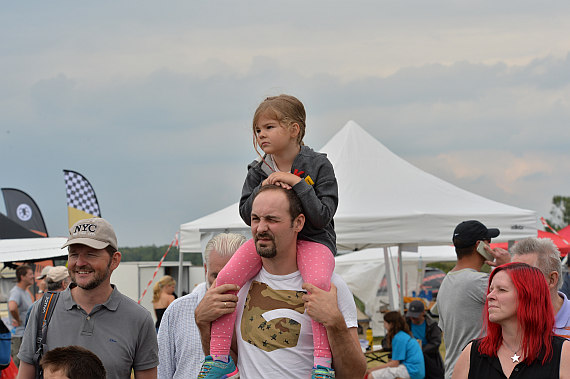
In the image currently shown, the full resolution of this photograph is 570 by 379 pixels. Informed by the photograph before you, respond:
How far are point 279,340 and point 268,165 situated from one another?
0.76m

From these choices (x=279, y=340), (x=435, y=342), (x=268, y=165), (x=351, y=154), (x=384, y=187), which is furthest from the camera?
(x=351, y=154)

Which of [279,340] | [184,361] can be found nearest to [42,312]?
[184,361]

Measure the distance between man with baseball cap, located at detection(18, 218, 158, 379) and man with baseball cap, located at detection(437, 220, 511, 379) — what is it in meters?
2.23

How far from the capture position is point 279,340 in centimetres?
284

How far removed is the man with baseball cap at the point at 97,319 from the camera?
3312mm

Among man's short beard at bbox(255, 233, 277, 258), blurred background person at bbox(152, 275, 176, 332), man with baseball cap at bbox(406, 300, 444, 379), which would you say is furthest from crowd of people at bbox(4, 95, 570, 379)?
blurred background person at bbox(152, 275, 176, 332)

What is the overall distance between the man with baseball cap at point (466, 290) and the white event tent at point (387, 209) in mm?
4111

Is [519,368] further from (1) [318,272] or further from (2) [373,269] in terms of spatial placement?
(2) [373,269]

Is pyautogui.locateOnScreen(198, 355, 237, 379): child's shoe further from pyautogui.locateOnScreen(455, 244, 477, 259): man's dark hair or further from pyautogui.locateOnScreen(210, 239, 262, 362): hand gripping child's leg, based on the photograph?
pyautogui.locateOnScreen(455, 244, 477, 259): man's dark hair

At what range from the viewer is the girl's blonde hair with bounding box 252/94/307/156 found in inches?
118

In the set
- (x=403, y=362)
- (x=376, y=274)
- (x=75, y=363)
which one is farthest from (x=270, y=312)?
(x=376, y=274)

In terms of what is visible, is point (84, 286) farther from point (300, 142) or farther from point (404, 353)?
point (404, 353)

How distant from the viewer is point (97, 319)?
11.1 feet

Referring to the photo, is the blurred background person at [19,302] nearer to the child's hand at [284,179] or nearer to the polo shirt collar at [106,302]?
the polo shirt collar at [106,302]
